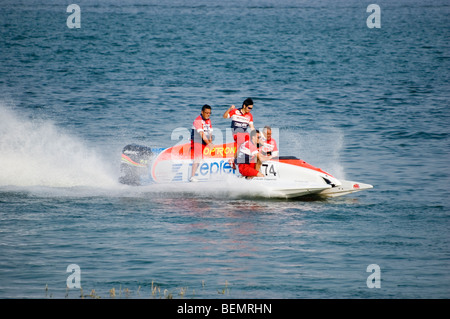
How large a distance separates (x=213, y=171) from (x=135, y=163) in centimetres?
213

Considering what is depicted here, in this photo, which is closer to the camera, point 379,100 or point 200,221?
point 200,221

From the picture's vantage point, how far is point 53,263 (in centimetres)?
1377

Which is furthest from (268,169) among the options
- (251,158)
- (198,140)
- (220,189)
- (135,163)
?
(135,163)

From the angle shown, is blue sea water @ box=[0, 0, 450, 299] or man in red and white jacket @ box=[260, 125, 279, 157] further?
man in red and white jacket @ box=[260, 125, 279, 157]

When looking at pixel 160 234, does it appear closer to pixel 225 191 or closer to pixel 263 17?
pixel 225 191

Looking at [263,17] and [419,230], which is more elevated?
[263,17]

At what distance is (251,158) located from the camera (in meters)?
18.5

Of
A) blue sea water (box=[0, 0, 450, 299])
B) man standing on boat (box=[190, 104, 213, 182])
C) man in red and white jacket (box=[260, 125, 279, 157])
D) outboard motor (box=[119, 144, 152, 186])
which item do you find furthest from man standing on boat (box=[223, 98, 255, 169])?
outboard motor (box=[119, 144, 152, 186])

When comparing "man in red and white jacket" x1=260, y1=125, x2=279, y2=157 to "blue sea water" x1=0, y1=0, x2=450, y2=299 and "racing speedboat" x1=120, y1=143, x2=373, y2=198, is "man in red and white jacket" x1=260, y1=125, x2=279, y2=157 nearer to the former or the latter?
"racing speedboat" x1=120, y1=143, x2=373, y2=198

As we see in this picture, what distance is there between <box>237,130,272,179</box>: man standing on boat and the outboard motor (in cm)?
250

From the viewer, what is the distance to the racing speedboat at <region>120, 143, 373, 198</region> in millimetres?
18578

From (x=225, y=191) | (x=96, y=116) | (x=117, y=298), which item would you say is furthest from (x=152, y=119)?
(x=117, y=298)

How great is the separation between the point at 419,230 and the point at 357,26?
7586cm

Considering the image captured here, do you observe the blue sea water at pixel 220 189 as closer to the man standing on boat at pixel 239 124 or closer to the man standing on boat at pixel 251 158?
the man standing on boat at pixel 251 158
